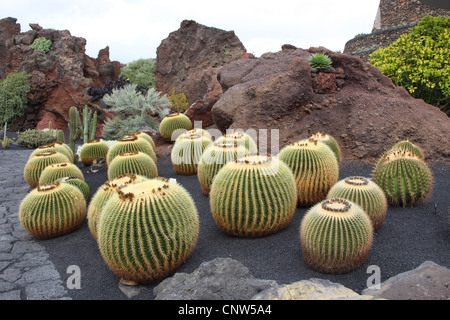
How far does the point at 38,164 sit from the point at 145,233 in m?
4.60

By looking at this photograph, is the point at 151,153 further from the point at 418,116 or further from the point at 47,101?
the point at 47,101

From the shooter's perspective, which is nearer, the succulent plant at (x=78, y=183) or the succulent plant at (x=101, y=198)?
the succulent plant at (x=101, y=198)

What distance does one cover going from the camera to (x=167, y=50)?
18.8m

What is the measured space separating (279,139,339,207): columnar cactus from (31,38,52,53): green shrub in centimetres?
1601

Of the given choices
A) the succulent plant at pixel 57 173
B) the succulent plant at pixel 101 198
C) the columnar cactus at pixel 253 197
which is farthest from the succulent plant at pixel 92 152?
the columnar cactus at pixel 253 197

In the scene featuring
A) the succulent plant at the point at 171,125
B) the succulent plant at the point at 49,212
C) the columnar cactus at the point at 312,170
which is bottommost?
the succulent plant at the point at 49,212

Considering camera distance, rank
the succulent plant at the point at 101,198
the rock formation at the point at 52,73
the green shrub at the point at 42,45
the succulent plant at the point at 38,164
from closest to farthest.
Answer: the succulent plant at the point at 101,198
the succulent plant at the point at 38,164
the rock formation at the point at 52,73
the green shrub at the point at 42,45

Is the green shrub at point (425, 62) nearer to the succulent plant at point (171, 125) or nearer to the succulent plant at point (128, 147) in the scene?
the succulent plant at point (171, 125)

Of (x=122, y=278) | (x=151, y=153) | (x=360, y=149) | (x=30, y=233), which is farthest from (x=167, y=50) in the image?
(x=122, y=278)

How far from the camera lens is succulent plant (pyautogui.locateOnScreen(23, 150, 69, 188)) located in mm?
6855

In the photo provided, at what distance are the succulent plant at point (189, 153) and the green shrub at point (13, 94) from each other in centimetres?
1271

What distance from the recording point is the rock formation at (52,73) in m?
16.4

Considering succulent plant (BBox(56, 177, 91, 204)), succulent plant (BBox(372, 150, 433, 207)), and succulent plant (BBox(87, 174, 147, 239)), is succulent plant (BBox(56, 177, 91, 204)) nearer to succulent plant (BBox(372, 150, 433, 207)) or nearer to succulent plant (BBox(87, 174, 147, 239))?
succulent plant (BBox(87, 174, 147, 239))

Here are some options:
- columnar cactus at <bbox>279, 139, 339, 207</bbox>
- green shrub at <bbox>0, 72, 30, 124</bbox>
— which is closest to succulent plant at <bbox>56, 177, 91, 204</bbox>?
columnar cactus at <bbox>279, 139, 339, 207</bbox>
